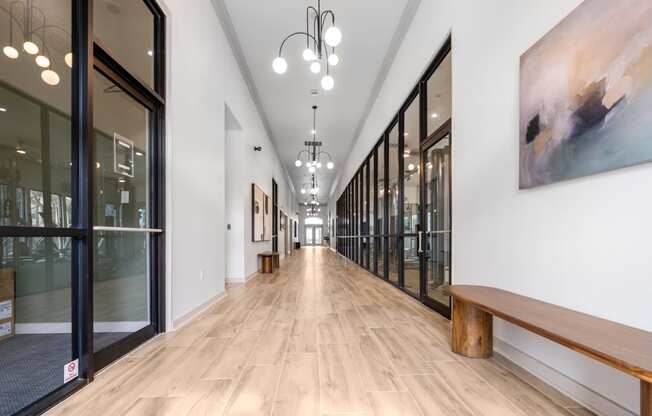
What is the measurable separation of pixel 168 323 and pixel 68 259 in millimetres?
1431

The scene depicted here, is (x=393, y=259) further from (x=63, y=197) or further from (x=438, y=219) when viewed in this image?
(x=63, y=197)

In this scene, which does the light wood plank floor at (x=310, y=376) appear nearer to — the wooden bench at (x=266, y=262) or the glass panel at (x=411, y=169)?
the glass panel at (x=411, y=169)

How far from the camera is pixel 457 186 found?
11.4ft

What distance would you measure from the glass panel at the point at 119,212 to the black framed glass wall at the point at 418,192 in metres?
3.03

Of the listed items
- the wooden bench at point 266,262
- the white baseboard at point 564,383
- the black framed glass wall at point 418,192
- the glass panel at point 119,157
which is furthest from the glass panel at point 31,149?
the wooden bench at point 266,262

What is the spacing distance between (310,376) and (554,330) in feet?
5.20

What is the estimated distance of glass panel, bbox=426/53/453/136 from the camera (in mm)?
4023

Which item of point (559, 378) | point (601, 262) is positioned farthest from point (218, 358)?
point (601, 262)

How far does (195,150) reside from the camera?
163 inches

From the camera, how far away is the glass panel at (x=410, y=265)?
18.2 feet

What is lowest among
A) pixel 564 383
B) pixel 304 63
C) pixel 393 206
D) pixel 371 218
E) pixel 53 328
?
pixel 564 383

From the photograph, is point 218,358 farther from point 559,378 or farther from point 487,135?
point 487,135

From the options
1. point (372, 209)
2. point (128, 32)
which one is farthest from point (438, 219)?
point (372, 209)

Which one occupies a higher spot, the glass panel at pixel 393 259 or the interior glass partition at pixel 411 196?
the interior glass partition at pixel 411 196
